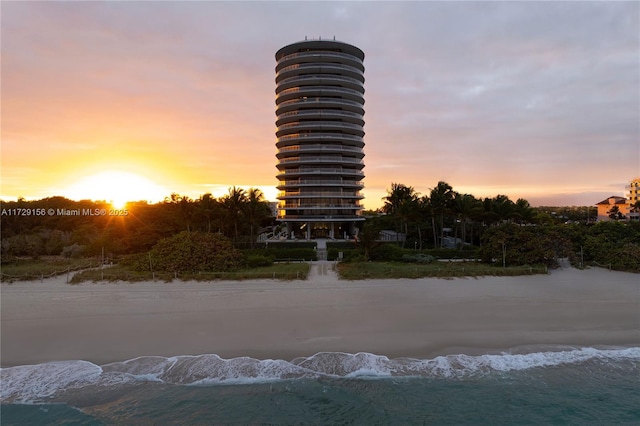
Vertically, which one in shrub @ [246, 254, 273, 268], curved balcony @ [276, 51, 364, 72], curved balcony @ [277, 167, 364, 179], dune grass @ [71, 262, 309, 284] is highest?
curved balcony @ [276, 51, 364, 72]

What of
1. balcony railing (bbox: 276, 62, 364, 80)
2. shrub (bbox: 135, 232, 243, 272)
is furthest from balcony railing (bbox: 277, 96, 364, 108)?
shrub (bbox: 135, 232, 243, 272)

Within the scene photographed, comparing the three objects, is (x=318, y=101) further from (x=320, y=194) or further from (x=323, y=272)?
(x=323, y=272)

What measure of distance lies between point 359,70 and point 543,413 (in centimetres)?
5863

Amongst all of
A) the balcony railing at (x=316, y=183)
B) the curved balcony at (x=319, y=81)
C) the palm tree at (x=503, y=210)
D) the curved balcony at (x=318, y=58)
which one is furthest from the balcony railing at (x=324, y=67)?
the palm tree at (x=503, y=210)

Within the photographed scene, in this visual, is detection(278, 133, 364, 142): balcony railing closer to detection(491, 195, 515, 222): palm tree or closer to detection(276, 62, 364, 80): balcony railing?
detection(276, 62, 364, 80): balcony railing

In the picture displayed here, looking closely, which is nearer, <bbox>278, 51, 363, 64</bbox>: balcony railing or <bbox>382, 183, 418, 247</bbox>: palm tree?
<bbox>382, 183, 418, 247</bbox>: palm tree

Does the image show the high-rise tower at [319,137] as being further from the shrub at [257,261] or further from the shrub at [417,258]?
the shrub at [257,261]

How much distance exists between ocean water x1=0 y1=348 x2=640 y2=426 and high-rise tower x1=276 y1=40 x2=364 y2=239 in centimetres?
4168

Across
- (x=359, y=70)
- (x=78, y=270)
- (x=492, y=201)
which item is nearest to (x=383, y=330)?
(x=78, y=270)

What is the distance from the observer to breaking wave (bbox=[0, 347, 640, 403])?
1250 cm

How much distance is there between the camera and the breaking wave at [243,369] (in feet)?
41.0

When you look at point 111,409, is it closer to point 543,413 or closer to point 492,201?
point 543,413

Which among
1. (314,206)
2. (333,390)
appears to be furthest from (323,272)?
(314,206)

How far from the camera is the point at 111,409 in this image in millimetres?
11430
